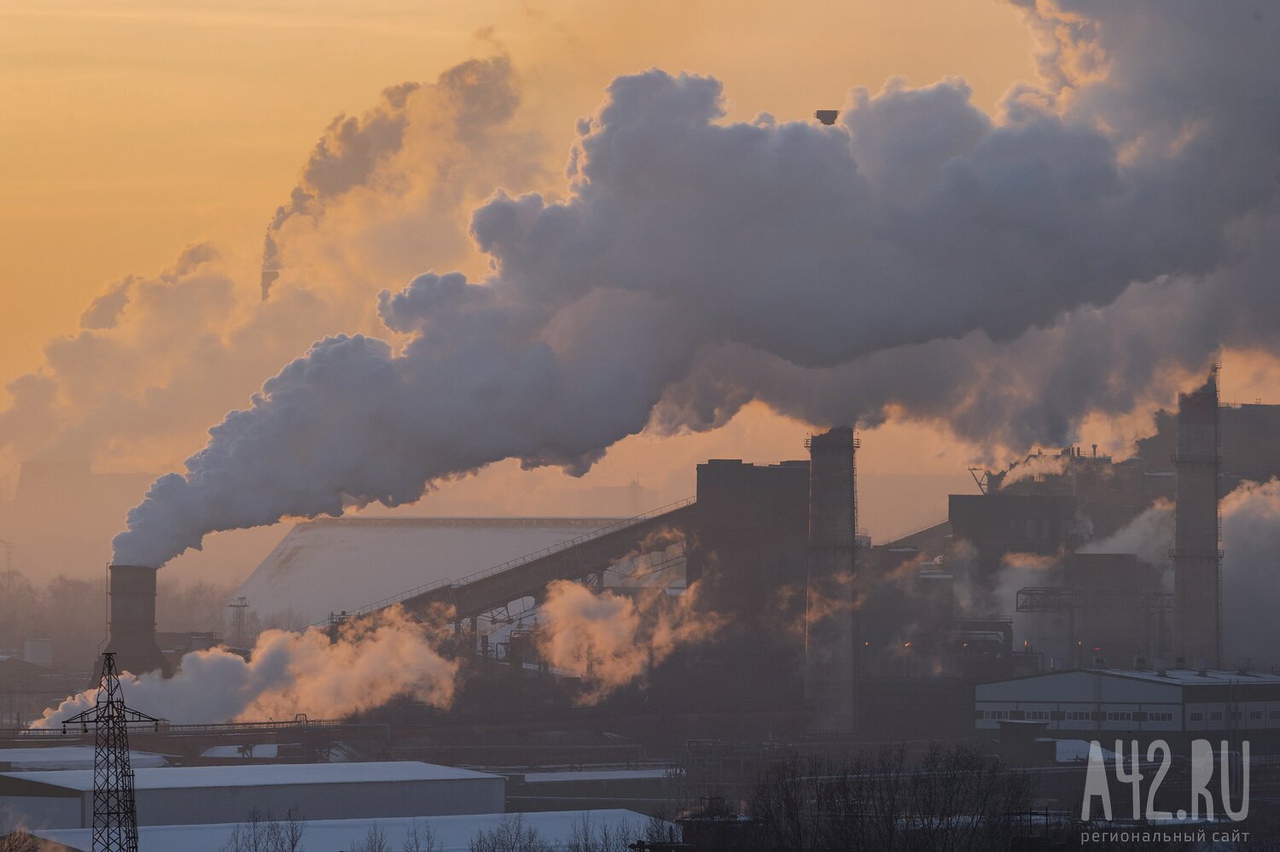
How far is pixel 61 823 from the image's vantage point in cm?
4444

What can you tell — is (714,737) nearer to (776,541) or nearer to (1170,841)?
(776,541)

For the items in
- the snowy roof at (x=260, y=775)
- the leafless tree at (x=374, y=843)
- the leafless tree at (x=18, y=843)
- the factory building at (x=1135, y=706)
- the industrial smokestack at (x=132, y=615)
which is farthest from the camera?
the factory building at (x=1135, y=706)

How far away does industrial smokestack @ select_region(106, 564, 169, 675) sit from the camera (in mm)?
55844

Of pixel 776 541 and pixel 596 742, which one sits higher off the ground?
pixel 776 541

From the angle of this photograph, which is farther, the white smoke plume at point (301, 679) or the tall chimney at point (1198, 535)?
the tall chimney at point (1198, 535)

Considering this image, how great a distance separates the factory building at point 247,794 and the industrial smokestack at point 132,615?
630 cm

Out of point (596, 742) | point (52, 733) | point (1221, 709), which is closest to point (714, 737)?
point (596, 742)

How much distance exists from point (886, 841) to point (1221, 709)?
1489 inches

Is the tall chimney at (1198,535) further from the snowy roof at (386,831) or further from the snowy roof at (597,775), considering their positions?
the snowy roof at (386,831)

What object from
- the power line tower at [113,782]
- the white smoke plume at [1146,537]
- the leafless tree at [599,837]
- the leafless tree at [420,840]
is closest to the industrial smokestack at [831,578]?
the white smoke plume at [1146,537]

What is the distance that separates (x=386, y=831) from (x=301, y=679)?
22.0 meters

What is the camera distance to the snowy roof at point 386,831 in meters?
40.7

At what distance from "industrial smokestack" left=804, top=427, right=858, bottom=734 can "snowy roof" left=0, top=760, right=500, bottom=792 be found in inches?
955

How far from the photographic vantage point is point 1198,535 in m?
84.6
